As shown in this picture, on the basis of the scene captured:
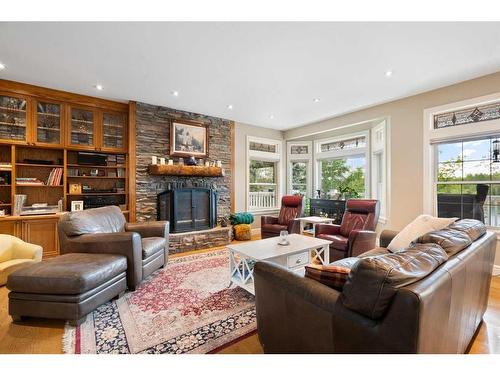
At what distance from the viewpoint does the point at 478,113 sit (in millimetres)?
3291

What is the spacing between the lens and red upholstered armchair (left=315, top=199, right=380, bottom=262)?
119 inches

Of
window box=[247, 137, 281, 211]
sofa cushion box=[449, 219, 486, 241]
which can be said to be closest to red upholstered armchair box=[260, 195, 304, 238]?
window box=[247, 137, 281, 211]

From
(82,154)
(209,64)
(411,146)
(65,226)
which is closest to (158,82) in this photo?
(209,64)

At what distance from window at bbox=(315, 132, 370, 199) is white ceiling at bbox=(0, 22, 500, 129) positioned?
4.31 feet

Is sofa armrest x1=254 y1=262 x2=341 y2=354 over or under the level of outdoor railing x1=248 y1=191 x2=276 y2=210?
under

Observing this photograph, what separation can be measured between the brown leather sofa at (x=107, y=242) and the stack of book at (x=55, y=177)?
4.36ft

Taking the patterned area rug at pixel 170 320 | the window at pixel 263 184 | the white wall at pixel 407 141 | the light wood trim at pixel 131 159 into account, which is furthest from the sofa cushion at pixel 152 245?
the white wall at pixel 407 141

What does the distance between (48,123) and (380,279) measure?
4853 mm

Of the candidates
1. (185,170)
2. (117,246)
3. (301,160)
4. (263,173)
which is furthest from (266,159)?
(117,246)

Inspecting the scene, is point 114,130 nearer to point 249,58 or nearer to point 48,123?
point 48,123

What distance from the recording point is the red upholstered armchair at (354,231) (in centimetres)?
303

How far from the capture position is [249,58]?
107 inches

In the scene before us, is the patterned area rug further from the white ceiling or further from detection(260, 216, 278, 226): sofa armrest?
the white ceiling
